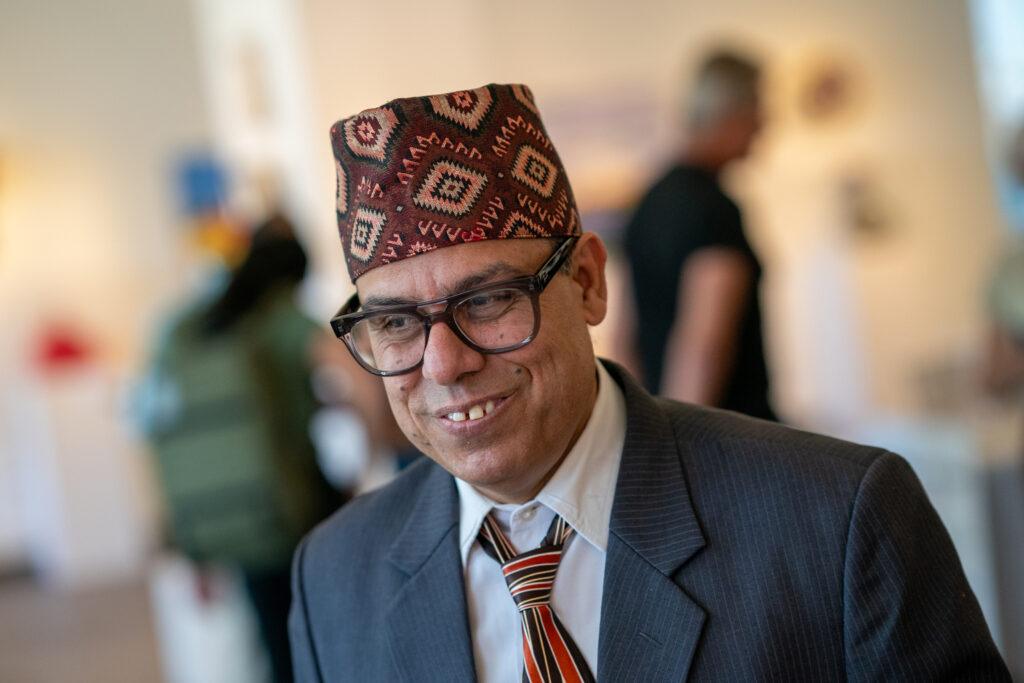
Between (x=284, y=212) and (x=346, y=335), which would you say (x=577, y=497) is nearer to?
(x=346, y=335)

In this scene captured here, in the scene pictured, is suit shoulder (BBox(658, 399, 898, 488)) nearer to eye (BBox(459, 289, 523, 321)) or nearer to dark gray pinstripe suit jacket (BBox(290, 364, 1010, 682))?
dark gray pinstripe suit jacket (BBox(290, 364, 1010, 682))

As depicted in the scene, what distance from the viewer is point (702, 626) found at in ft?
4.45

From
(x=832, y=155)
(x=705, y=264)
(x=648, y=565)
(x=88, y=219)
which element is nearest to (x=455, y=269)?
(x=648, y=565)

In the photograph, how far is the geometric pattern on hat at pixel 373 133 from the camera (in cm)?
141

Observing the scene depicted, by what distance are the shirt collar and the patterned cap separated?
27cm

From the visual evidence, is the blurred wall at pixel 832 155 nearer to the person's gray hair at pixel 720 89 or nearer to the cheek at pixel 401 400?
the person's gray hair at pixel 720 89

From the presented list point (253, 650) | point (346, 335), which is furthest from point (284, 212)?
point (346, 335)

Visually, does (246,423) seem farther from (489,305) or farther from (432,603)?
(489,305)

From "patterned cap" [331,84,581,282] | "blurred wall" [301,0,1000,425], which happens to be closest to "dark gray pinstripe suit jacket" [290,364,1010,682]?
"patterned cap" [331,84,581,282]

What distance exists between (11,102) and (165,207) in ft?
4.63

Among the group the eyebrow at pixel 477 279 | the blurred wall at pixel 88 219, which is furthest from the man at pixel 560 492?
the blurred wall at pixel 88 219

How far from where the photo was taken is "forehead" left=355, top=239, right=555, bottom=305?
1.41 m

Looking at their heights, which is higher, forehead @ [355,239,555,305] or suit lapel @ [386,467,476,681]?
forehead @ [355,239,555,305]

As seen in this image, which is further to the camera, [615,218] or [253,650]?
[615,218]
